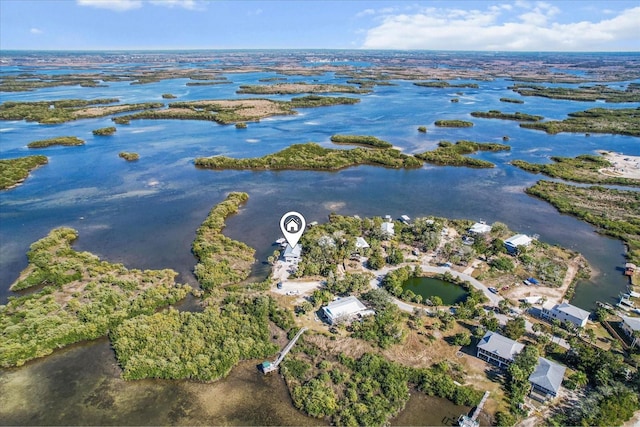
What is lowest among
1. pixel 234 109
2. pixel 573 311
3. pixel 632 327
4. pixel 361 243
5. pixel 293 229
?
pixel 632 327

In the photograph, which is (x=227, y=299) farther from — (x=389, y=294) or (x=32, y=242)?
(x=32, y=242)

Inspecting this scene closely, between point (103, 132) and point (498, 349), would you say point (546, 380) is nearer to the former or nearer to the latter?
point (498, 349)

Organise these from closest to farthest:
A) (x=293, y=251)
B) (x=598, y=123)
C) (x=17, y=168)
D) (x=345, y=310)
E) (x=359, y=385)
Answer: (x=359, y=385) → (x=345, y=310) → (x=293, y=251) → (x=17, y=168) → (x=598, y=123)

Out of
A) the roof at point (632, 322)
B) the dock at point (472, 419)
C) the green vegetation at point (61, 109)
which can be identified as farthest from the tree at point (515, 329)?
the green vegetation at point (61, 109)

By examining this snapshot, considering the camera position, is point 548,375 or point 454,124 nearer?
point 548,375

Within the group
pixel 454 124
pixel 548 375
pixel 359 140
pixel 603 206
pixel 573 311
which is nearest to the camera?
pixel 548 375

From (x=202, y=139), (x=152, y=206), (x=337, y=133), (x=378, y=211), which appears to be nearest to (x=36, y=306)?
(x=152, y=206)

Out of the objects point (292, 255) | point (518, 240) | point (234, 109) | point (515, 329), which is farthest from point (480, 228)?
point (234, 109)

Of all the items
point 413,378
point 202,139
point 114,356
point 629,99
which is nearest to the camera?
point 413,378
